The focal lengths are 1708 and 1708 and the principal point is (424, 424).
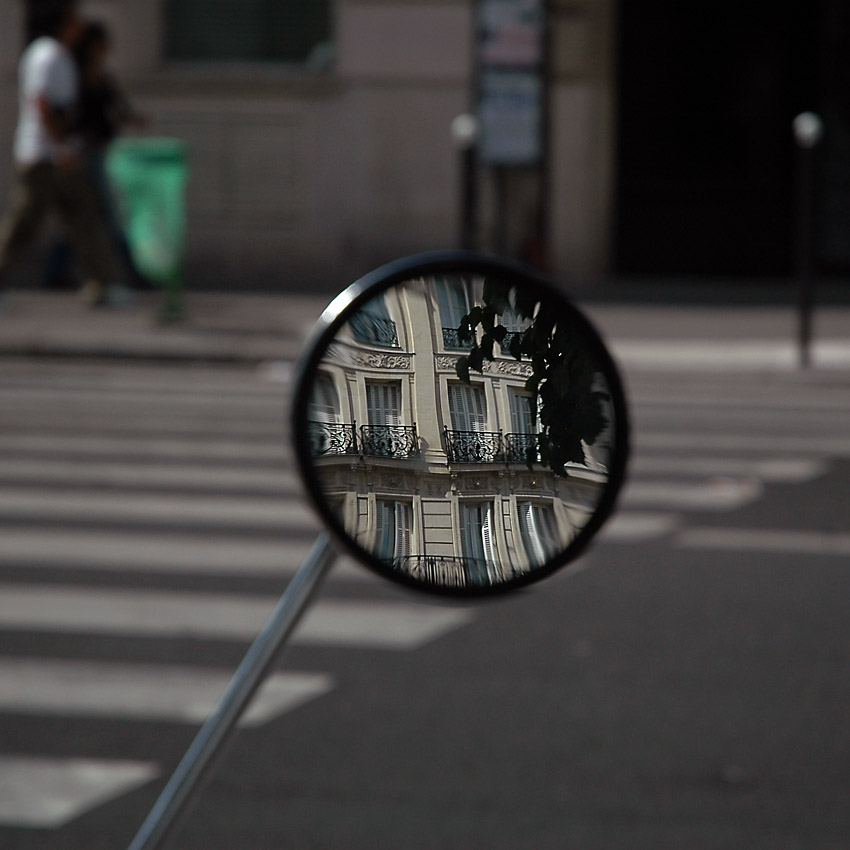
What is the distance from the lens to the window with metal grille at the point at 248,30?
17.6 m

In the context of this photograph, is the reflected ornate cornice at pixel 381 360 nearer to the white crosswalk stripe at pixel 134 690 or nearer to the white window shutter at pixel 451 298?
the white window shutter at pixel 451 298

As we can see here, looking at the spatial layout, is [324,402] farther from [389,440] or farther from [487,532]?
[487,532]

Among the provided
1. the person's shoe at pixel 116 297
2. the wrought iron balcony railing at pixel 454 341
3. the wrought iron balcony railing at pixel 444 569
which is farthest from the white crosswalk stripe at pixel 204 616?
the person's shoe at pixel 116 297

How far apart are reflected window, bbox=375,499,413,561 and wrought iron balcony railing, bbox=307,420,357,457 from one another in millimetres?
66

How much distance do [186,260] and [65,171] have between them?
14.4 feet

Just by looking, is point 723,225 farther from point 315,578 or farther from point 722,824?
point 315,578

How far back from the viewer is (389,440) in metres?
1.75

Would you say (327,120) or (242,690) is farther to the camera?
(327,120)

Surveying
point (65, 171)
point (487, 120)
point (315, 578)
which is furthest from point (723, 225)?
point (315, 578)

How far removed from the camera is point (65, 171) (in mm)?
13289

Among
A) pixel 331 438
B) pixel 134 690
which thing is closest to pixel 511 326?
pixel 331 438

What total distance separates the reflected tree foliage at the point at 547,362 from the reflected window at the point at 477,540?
0.28 ft

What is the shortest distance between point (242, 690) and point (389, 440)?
0.37 meters

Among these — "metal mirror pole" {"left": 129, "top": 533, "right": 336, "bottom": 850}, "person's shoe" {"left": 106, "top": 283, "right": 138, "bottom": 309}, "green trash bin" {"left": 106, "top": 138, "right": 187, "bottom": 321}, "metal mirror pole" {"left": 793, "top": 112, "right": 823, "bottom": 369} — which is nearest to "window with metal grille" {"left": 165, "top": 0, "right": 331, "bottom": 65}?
"person's shoe" {"left": 106, "top": 283, "right": 138, "bottom": 309}
